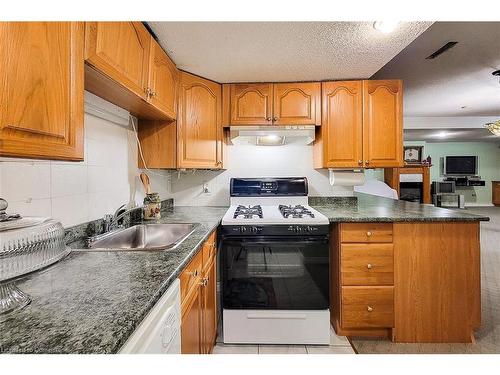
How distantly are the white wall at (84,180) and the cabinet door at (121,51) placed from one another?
0.35 meters

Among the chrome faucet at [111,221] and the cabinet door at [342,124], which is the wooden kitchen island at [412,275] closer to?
the cabinet door at [342,124]

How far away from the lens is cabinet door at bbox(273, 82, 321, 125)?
2.25m

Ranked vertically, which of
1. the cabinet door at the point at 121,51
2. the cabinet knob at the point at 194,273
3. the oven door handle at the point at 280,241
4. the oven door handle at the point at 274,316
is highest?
the cabinet door at the point at 121,51

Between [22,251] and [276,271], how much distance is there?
1390 mm

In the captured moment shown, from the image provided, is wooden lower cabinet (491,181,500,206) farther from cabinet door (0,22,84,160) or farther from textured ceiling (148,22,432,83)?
cabinet door (0,22,84,160)

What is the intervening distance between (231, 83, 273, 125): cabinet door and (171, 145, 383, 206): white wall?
1.21 feet

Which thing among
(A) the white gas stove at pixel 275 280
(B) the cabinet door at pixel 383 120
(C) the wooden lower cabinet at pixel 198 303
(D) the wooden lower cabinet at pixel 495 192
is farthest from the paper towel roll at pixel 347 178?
(D) the wooden lower cabinet at pixel 495 192

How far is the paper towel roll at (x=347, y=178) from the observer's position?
243 centimetres

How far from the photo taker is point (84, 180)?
1.38m

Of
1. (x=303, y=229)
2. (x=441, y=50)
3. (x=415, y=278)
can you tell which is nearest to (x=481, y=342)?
(x=415, y=278)
